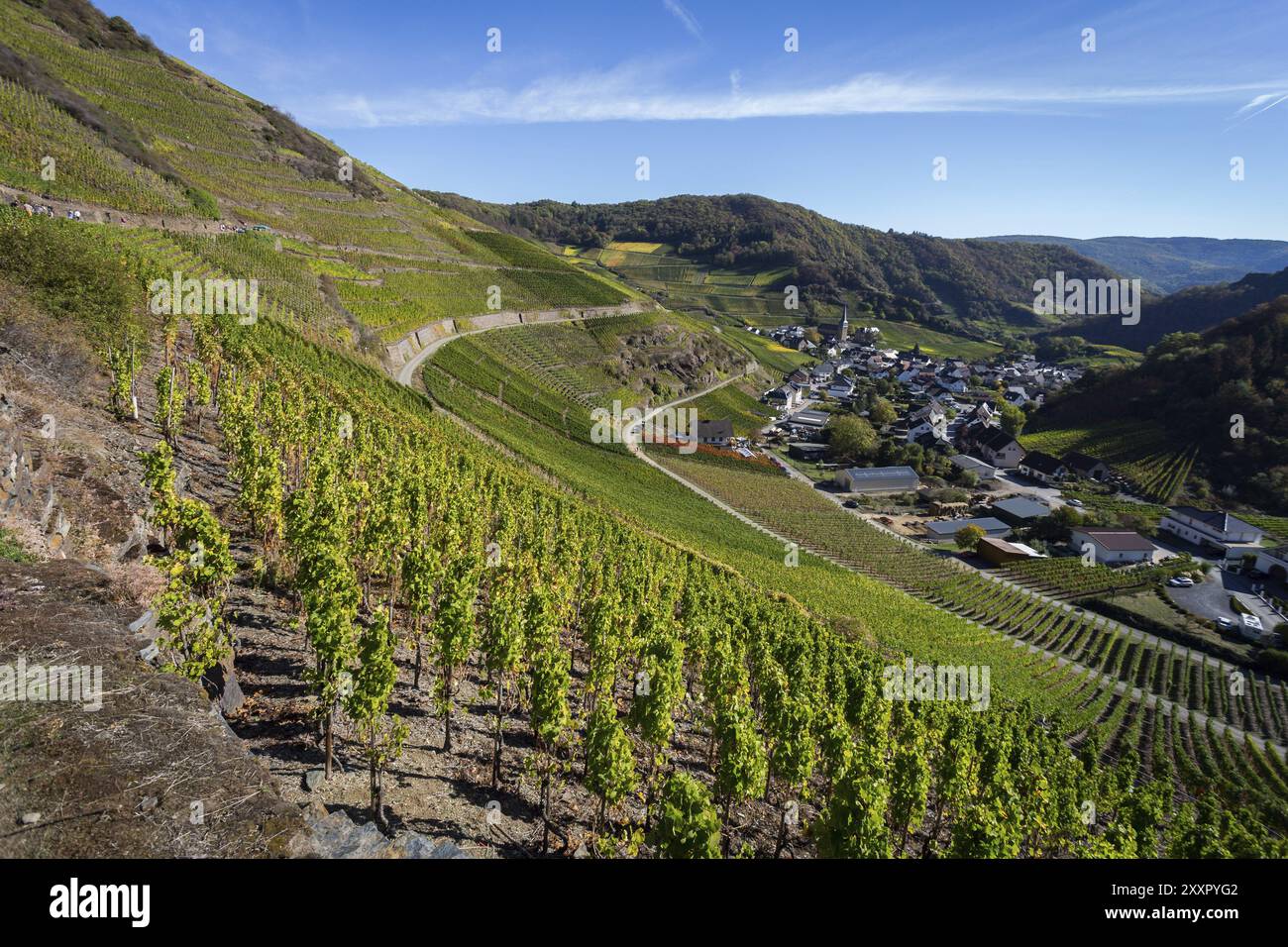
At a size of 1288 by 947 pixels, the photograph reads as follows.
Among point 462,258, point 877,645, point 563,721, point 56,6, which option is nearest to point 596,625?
point 563,721

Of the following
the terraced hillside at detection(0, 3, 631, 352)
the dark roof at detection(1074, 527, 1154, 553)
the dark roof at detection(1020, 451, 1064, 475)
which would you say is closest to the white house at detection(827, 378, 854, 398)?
the dark roof at detection(1020, 451, 1064, 475)

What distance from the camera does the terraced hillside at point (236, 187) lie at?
6631 centimetres

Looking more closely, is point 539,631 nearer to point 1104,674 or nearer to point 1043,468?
point 1104,674

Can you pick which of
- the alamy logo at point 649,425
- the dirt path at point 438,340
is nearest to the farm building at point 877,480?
the alamy logo at point 649,425

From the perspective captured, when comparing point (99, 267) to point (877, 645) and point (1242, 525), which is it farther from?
point (1242, 525)

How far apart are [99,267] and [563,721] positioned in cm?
3769

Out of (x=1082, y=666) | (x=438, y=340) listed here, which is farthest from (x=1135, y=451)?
(x=438, y=340)

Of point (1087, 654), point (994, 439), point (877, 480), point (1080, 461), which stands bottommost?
point (1087, 654)

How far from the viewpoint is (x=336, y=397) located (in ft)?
153

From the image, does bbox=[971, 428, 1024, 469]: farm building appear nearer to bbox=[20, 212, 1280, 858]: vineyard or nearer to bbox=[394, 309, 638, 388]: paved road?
bbox=[394, 309, 638, 388]: paved road

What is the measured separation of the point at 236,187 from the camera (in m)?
96.0

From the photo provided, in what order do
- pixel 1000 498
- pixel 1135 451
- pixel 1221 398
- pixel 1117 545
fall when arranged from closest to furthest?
pixel 1117 545
pixel 1000 498
pixel 1221 398
pixel 1135 451

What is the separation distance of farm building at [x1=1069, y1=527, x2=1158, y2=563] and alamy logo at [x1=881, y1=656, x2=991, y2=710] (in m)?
49.5
